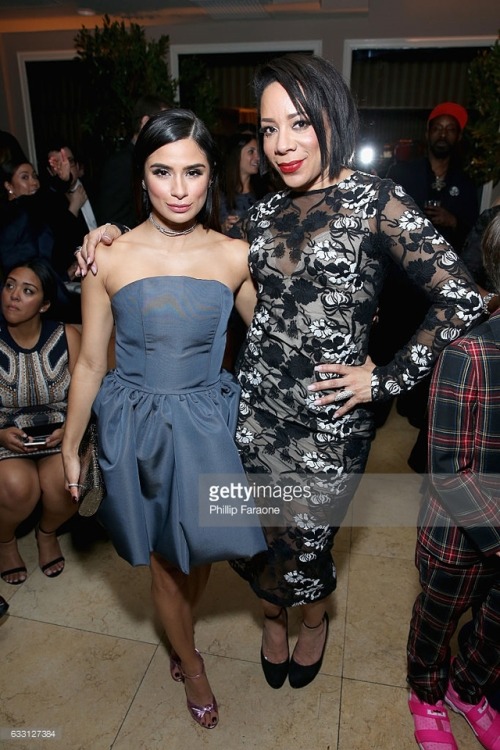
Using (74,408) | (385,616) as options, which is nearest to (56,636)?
(74,408)

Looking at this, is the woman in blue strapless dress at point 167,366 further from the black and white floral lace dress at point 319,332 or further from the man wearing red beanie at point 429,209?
the man wearing red beanie at point 429,209

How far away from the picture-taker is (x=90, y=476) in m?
1.53

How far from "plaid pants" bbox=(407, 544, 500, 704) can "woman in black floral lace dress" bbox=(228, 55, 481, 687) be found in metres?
0.29

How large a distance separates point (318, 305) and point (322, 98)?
0.46m

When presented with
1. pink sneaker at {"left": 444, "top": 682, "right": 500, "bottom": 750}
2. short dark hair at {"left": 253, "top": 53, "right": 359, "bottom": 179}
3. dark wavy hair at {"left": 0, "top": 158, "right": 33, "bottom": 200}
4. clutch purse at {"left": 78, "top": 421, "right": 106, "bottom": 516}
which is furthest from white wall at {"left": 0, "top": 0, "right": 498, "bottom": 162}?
pink sneaker at {"left": 444, "top": 682, "right": 500, "bottom": 750}

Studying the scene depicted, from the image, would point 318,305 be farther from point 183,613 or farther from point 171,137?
point 183,613

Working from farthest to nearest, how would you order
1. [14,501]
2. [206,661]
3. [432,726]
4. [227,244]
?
[14,501] → [206,661] → [432,726] → [227,244]

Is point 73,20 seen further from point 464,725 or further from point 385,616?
point 464,725

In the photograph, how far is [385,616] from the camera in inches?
83.6

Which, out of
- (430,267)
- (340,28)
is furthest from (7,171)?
(340,28)

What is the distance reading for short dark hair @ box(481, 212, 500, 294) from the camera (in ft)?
4.12

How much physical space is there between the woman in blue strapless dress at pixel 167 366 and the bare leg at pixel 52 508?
815 millimetres

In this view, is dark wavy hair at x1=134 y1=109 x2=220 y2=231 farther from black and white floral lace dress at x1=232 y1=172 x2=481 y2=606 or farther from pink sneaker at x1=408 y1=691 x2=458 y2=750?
pink sneaker at x1=408 y1=691 x2=458 y2=750

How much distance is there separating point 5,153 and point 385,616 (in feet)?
10.4
